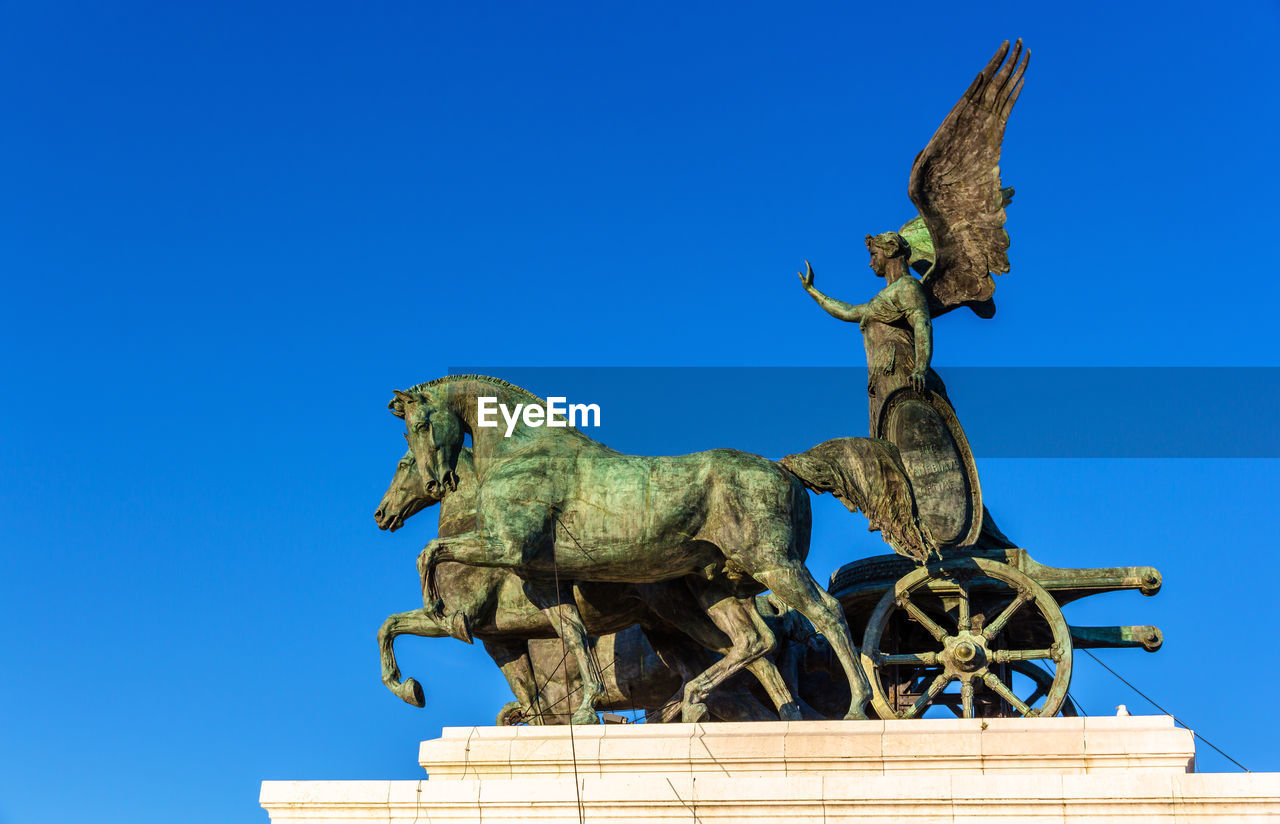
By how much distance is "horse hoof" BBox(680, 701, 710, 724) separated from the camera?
1681 cm

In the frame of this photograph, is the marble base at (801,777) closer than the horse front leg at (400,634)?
Yes

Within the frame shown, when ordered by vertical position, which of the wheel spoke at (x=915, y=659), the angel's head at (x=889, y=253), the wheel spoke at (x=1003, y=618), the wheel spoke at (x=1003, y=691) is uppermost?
the angel's head at (x=889, y=253)

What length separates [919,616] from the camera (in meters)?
18.1

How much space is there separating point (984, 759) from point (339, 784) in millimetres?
5271

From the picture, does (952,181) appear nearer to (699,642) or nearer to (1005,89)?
(1005,89)

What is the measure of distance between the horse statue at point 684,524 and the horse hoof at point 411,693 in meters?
0.83

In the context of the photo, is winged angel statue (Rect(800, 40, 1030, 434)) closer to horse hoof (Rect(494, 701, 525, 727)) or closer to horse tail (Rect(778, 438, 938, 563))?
horse tail (Rect(778, 438, 938, 563))

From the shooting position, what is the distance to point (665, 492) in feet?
55.7

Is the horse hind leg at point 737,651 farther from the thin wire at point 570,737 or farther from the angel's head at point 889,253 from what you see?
the angel's head at point 889,253

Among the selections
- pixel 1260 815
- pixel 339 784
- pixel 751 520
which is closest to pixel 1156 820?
pixel 1260 815

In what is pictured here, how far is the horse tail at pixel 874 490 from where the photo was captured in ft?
57.6

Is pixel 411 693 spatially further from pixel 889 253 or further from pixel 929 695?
pixel 889 253

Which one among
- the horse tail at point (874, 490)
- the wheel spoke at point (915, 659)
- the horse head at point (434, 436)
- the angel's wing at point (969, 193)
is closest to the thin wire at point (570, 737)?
the horse head at point (434, 436)

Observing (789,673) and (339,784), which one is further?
(789,673)
